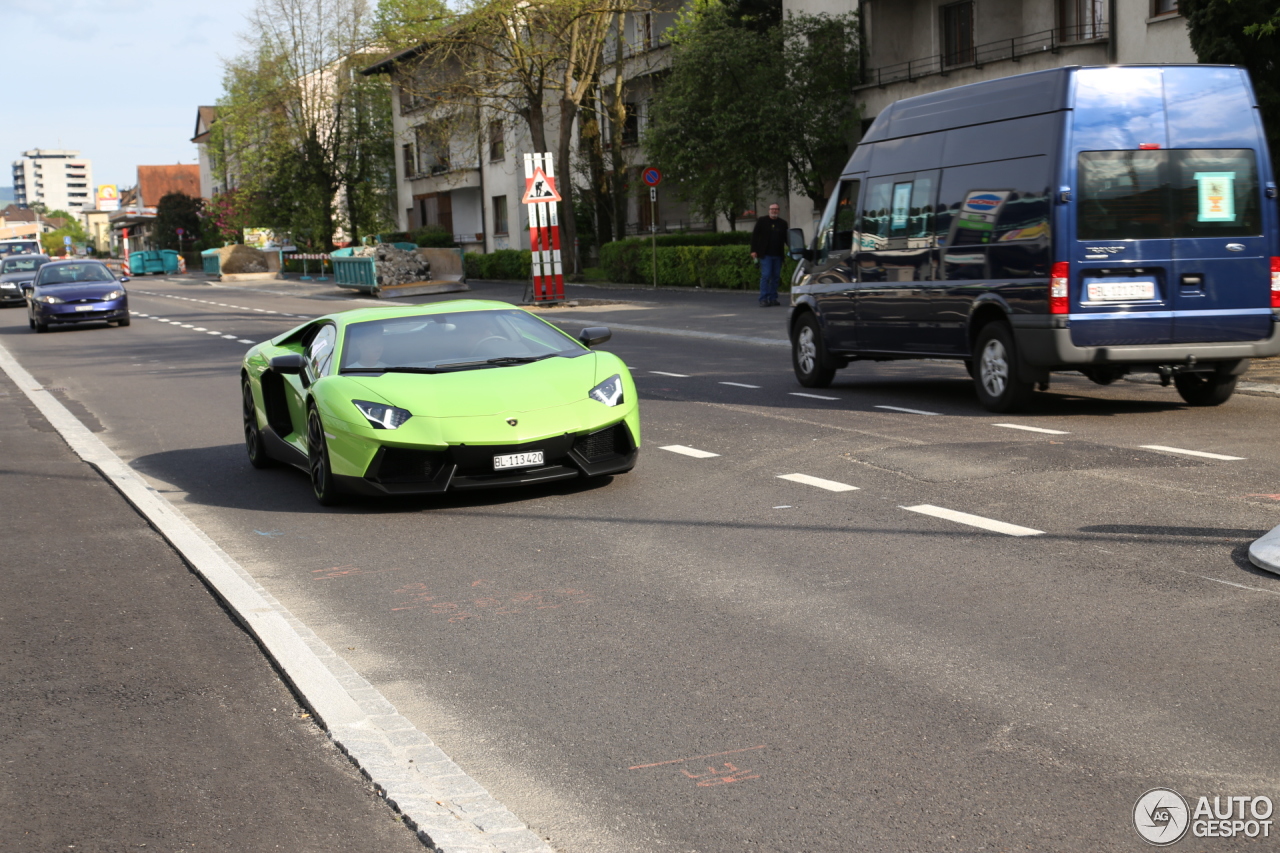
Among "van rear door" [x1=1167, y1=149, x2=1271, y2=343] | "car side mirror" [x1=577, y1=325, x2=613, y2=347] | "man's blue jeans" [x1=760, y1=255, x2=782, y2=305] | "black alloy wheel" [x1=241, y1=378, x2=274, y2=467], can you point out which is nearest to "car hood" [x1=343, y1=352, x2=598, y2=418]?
"car side mirror" [x1=577, y1=325, x2=613, y2=347]

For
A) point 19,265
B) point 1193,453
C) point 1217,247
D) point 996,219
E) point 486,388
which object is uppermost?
point 19,265

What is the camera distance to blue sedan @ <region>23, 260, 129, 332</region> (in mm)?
29828

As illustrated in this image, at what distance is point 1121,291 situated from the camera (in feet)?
36.3

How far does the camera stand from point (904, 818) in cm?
373

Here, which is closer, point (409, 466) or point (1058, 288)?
point (409, 466)

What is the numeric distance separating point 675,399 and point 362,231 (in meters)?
64.1

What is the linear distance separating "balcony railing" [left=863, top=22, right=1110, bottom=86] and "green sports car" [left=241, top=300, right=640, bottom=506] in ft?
76.3

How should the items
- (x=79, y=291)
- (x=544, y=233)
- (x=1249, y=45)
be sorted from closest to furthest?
1. (x=1249, y=45)
2. (x=79, y=291)
3. (x=544, y=233)

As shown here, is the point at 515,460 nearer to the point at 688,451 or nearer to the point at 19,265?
the point at 688,451

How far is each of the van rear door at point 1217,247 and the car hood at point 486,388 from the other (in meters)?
5.03

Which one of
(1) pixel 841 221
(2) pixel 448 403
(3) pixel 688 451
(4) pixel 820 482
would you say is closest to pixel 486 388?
(2) pixel 448 403

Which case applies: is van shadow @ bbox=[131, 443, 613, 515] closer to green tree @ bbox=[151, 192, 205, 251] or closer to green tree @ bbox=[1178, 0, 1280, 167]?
green tree @ bbox=[1178, 0, 1280, 167]

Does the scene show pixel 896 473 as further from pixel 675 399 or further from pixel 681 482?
pixel 675 399

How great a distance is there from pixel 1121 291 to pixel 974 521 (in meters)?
4.40
